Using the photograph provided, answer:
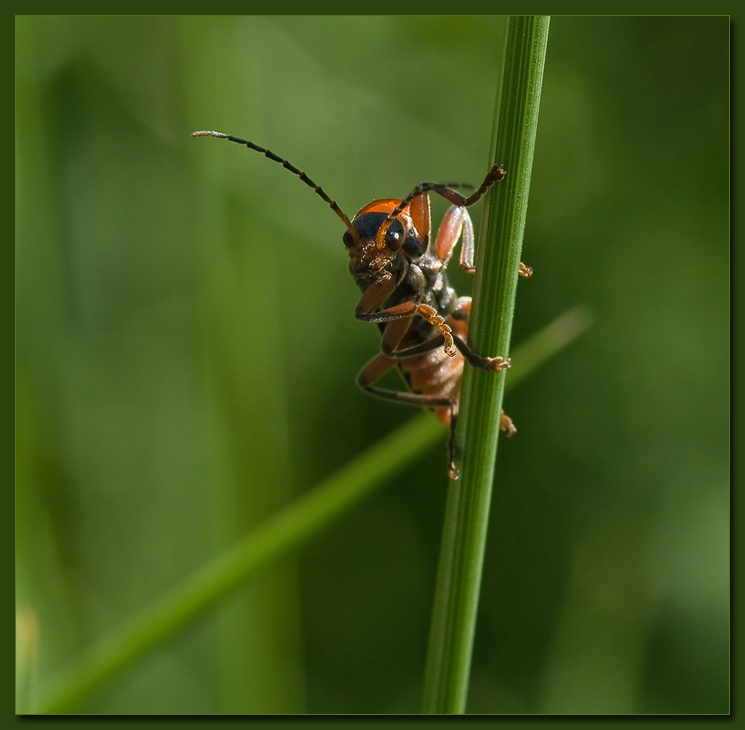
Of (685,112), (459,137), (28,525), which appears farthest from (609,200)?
(28,525)

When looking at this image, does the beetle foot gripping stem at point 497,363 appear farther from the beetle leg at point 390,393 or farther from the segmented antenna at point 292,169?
the segmented antenna at point 292,169

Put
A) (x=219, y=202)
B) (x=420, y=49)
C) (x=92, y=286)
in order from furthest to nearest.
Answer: (x=420, y=49) < (x=92, y=286) < (x=219, y=202)

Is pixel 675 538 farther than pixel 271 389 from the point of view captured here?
Yes

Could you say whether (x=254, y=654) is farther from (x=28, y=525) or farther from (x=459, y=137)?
(x=459, y=137)

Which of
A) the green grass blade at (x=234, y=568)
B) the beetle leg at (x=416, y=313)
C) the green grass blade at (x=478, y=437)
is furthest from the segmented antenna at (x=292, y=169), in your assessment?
the green grass blade at (x=478, y=437)

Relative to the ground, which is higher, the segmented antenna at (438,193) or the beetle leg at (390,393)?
the segmented antenna at (438,193)

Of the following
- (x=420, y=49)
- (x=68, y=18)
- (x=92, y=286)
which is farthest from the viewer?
(x=420, y=49)

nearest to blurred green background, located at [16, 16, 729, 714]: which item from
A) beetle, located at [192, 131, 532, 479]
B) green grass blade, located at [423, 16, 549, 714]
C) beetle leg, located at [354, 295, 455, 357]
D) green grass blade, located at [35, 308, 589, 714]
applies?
beetle, located at [192, 131, 532, 479]

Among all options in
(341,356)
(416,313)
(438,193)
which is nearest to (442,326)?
(416,313)
